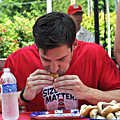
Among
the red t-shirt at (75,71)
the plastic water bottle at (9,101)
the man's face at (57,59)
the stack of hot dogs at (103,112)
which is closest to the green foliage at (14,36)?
the red t-shirt at (75,71)

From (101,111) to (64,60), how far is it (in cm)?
50

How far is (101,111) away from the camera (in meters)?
1.34

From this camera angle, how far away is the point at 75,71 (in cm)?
200

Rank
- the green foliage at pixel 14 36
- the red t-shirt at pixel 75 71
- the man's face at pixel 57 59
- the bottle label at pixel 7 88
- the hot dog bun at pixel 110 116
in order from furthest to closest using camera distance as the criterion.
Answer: the green foliage at pixel 14 36
the red t-shirt at pixel 75 71
the man's face at pixel 57 59
the bottle label at pixel 7 88
the hot dog bun at pixel 110 116

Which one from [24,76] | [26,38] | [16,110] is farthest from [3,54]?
[16,110]

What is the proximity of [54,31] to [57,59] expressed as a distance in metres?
0.18

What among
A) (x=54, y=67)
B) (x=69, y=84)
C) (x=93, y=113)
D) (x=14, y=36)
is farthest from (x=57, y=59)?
(x=14, y=36)

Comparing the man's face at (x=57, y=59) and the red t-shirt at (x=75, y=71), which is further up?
the man's face at (x=57, y=59)

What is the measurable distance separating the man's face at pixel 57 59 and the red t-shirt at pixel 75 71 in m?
0.24

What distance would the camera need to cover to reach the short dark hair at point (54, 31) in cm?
162

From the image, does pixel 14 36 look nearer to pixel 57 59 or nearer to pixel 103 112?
pixel 57 59

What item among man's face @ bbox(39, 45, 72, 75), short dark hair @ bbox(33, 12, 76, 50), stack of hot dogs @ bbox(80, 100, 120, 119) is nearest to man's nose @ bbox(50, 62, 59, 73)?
man's face @ bbox(39, 45, 72, 75)

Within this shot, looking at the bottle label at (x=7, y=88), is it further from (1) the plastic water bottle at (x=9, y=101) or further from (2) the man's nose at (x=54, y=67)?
(2) the man's nose at (x=54, y=67)

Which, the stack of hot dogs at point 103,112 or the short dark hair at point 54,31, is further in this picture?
the short dark hair at point 54,31
